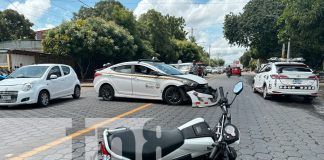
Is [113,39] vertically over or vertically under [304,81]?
over

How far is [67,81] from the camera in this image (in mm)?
11023

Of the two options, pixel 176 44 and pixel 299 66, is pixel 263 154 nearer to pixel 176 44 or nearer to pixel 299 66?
pixel 299 66

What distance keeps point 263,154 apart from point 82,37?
19628 millimetres

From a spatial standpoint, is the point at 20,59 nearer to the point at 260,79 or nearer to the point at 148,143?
the point at 260,79

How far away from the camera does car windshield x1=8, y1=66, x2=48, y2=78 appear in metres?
9.70

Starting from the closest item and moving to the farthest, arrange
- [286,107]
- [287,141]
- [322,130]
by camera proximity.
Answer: [287,141]
[322,130]
[286,107]

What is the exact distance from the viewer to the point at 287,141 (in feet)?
17.3

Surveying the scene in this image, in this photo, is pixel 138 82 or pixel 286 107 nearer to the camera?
pixel 286 107

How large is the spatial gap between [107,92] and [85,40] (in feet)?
40.3

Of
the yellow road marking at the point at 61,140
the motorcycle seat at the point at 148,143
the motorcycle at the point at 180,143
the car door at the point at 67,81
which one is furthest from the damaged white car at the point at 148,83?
the motorcycle seat at the point at 148,143

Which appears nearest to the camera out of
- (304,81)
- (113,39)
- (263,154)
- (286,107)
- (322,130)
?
(263,154)

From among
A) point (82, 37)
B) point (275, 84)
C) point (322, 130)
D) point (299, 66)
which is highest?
point (82, 37)

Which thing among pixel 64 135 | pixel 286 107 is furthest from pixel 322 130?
pixel 64 135

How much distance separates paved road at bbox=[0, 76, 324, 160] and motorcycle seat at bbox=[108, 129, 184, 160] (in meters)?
2.04
